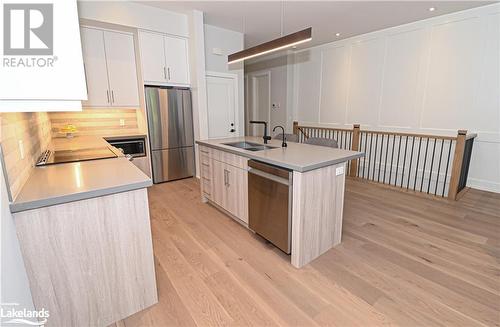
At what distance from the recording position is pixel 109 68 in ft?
12.6

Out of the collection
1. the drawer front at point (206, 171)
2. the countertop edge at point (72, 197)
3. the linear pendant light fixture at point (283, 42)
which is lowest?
the drawer front at point (206, 171)

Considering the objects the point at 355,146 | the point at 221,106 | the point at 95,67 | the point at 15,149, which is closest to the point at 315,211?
the point at 15,149

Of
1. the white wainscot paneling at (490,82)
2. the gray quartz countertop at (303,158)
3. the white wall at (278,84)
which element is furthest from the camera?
the white wall at (278,84)

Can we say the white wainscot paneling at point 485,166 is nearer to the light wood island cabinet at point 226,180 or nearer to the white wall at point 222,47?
the light wood island cabinet at point 226,180

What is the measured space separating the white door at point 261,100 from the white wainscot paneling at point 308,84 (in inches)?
40.7

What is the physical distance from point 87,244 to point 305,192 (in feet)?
4.95

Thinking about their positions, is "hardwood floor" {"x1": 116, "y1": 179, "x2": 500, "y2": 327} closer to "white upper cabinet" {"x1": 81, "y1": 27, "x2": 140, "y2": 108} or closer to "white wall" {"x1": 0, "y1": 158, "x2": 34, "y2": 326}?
"white wall" {"x1": 0, "y1": 158, "x2": 34, "y2": 326}

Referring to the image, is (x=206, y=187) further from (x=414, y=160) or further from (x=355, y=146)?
(x=414, y=160)

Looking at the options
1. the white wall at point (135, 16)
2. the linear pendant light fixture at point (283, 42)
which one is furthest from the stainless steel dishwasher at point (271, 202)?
the white wall at point (135, 16)

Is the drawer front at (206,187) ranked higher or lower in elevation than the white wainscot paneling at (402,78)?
lower

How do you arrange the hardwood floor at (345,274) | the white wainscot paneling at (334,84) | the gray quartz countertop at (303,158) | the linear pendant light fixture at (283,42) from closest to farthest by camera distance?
the hardwood floor at (345,274) < the gray quartz countertop at (303,158) < the linear pendant light fixture at (283,42) < the white wainscot paneling at (334,84)

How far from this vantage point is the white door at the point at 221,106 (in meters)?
4.72

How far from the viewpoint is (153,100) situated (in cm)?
407

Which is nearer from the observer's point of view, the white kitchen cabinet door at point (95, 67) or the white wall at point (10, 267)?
the white wall at point (10, 267)
